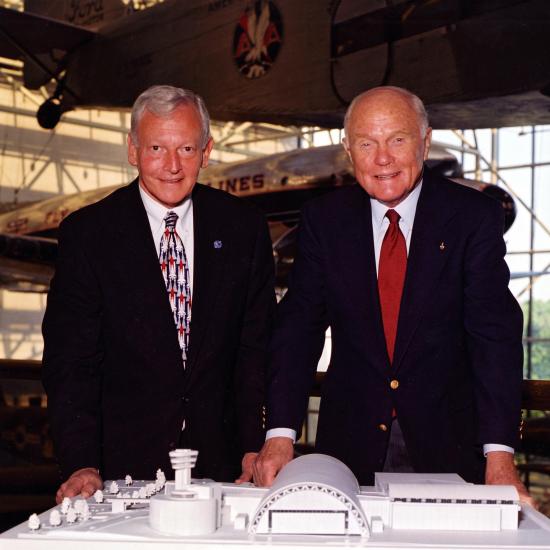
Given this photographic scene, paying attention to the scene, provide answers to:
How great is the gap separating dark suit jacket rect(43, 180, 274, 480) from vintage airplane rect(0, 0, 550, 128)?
3362 mm

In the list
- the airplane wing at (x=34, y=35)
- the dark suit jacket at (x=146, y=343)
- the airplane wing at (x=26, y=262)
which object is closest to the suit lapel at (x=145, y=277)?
the dark suit jacket at (x=146, y=343)

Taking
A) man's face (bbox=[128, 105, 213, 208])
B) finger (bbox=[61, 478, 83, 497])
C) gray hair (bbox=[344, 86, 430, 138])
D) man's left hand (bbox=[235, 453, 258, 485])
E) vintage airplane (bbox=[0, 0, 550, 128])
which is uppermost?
vintage airplane (bbox=[0, 0, 550, 128])

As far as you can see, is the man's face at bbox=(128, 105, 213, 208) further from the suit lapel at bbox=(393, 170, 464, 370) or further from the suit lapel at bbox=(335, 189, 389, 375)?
the suit lapel at bbox=(393, 170, 464, 370)

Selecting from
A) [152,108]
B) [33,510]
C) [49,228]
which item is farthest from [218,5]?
[152,108]

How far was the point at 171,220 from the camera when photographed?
1863 mm

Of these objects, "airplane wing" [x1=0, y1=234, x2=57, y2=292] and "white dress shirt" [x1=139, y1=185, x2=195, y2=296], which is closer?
"white dress shirt" [x1=139, y1=185, x2=195, y2=296]

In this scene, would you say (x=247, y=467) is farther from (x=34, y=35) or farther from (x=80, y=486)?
(x=34, y=35)

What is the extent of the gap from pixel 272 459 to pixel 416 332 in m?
0.37

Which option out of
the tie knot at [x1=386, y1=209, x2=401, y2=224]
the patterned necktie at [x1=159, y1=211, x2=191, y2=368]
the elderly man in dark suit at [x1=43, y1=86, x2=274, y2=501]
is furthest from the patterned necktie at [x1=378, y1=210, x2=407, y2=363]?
the patterned necktie at [x1=159, y1=211, x2=191, y2=368]

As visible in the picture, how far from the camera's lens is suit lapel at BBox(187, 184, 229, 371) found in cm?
178

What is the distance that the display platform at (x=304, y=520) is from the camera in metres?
0.90

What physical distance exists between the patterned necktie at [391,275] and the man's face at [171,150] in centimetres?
40

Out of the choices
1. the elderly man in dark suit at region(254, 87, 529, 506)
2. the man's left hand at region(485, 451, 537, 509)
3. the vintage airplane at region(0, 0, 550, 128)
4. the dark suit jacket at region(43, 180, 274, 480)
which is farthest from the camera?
the vintage airplane at region(0, 0, 550, 128)

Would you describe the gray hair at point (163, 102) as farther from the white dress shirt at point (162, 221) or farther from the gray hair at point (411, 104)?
the gray hair at point (411, 104)
